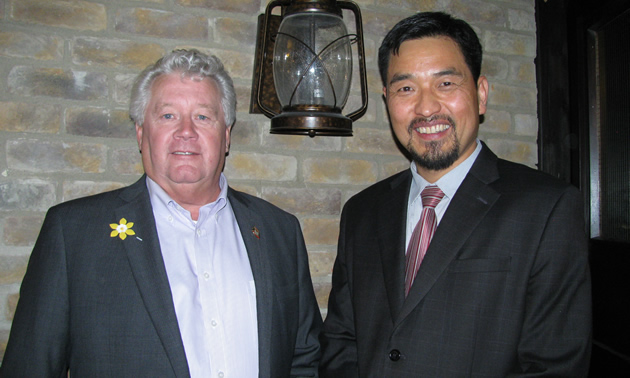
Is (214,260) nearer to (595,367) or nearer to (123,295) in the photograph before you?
(123,295)

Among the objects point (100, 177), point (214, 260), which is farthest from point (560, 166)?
point (100, 177)

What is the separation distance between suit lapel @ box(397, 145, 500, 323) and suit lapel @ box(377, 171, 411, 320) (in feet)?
0.19

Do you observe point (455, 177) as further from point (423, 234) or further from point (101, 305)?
point (101, 305)

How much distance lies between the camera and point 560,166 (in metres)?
1.99

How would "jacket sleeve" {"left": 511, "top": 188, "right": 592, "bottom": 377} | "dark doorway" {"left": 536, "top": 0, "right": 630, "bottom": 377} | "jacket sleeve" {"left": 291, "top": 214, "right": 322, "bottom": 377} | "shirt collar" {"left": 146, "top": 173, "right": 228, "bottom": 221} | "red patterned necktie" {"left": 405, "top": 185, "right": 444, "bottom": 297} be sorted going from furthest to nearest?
1. "dark doorway" {"left": 536, "top": 0, "right": 630, "bottom": 377}
2. "jacket sleeve" {"left": 291, "top": 214, "right": 322, "bottom": 377}
3. "shirt collar" {"left": 146, "top": 173, "right": 228, "bottom": 221}
4. "red patterned necktie" {"left": 405, "top": 185, "right": 444, "bottom": 297}
5. "jacket sleeve" {"left": 511, "top": 188, "right": 592, "bottom": 377}

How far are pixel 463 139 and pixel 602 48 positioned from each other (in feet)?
3.13

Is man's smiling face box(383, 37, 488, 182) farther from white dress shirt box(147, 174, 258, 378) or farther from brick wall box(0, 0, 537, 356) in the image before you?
white dress shirt box(147, 174, 258, 378)

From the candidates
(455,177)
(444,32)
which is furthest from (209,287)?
(444,32)

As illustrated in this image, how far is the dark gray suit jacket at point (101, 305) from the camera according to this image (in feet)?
3.98

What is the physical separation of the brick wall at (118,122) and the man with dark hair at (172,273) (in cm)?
19

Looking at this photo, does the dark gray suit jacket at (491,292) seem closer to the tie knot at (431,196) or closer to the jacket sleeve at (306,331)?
the tie knot at (431,196)

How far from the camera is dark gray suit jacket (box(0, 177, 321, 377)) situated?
1.21m

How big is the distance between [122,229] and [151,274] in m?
0.18

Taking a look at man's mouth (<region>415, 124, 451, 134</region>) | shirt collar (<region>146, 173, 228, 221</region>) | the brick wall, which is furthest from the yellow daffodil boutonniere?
man's mouth (<region>415, 124, 451, 134</region>)
